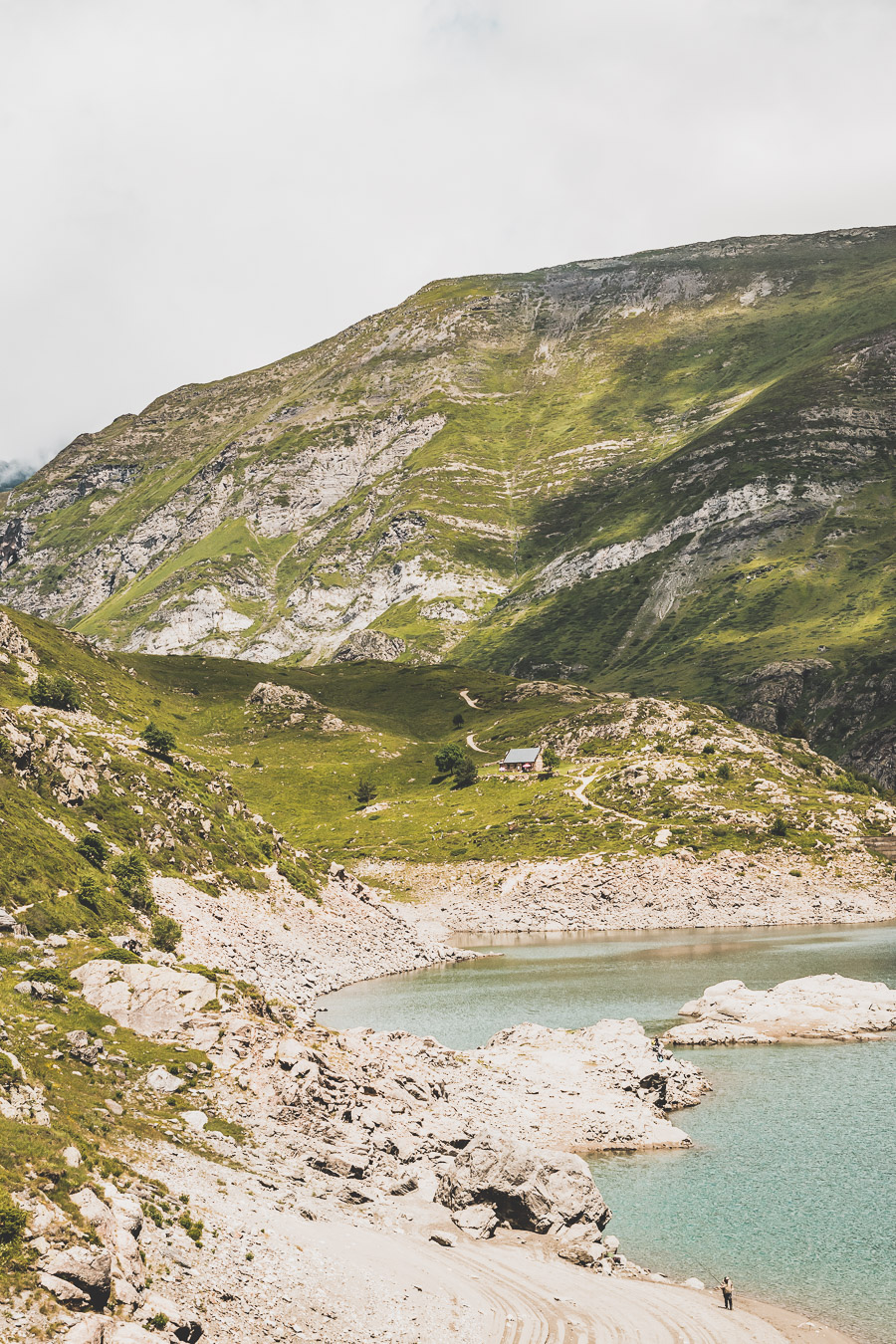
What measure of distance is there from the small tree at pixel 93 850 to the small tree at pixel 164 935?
6504 millimetres

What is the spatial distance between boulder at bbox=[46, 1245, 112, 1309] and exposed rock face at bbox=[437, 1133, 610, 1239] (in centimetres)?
1693

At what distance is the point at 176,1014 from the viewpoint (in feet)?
139

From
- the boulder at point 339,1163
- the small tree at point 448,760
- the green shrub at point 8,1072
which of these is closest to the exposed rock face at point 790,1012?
the boulder at point 339,1163

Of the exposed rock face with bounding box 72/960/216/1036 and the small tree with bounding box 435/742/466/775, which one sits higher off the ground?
the exposed rock face with bounding box 72/960/216/1036

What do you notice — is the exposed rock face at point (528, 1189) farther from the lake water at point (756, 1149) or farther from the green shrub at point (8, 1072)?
the green shrub at point (8, 1072)

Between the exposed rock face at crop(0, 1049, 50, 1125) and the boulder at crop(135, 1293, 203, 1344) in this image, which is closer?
the boulder at crop(135, 1293, 203, 1344)

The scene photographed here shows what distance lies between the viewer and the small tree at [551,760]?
176125mm

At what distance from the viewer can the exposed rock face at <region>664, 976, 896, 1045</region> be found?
63594 millimetres

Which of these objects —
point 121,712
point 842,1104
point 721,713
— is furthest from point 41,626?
point 842,1104

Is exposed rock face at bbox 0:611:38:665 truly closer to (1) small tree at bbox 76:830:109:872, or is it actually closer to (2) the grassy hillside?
(2) the grassy hillside

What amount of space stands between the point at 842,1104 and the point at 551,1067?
15734 millimetres

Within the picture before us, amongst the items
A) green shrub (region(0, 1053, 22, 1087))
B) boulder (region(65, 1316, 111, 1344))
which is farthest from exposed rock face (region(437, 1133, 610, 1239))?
boulder (region(65, 1316, 111, 1344))

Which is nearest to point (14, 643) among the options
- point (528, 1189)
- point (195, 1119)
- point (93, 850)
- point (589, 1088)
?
point (93, 850)

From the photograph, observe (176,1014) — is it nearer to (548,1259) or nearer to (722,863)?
(548,1259)
